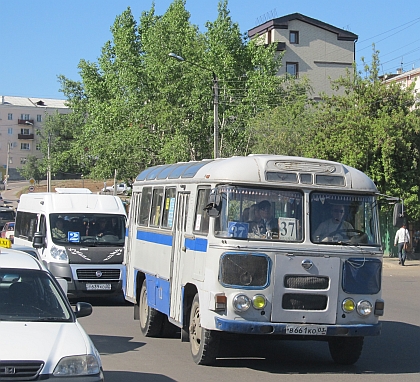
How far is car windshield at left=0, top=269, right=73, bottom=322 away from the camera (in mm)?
7461

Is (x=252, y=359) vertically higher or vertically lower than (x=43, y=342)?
lower

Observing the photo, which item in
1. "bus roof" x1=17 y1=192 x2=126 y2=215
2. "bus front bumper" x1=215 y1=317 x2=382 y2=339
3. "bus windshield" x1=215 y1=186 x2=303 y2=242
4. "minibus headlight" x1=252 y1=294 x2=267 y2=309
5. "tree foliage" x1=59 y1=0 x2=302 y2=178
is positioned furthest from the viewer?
"tree foliage" x1=59 y1=0 x2=302 y2=178

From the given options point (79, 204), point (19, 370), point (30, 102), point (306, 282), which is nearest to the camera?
point (19, 370)

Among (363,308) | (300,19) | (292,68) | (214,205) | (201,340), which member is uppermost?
(300,19)

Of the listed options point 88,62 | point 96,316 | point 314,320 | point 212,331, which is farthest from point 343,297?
point 88,62

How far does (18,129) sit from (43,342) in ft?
399

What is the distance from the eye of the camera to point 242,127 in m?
Result: 45.4

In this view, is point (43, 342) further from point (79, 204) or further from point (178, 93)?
point (178, 93)

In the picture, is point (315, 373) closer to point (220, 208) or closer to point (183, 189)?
point (220, 208)

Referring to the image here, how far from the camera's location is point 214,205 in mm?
9391

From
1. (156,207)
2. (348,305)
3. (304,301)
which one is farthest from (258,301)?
(156,207)

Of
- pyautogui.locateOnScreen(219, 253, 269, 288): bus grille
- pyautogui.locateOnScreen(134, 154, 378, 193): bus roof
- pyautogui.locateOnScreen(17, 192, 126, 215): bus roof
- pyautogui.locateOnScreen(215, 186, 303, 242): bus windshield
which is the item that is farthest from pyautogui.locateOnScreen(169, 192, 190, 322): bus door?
pyautogui.locateOnScreen(17, 192, 126, 215): bus roof

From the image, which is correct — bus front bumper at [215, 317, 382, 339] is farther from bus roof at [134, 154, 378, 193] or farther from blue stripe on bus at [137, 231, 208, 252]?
bus roof at [134, 154, 378, 193]

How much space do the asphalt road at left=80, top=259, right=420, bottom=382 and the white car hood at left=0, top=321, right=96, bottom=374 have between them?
2043mm
